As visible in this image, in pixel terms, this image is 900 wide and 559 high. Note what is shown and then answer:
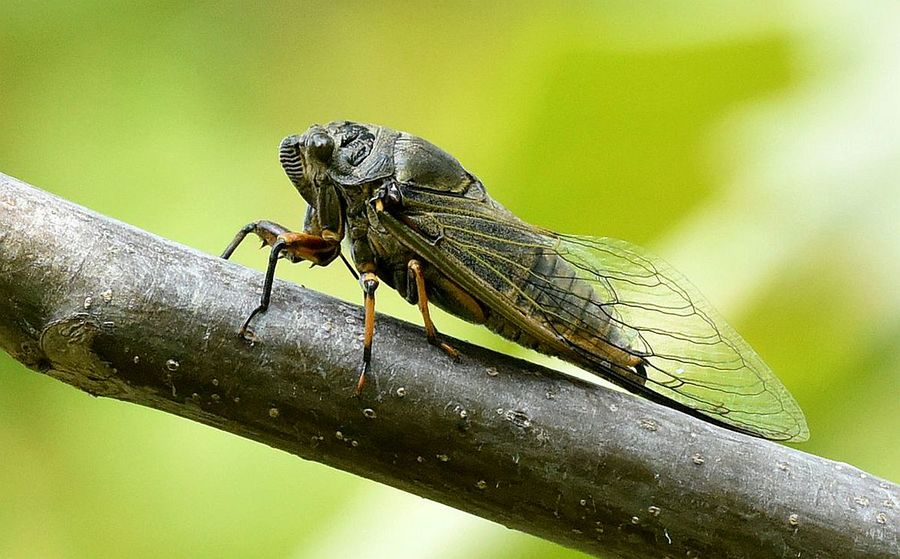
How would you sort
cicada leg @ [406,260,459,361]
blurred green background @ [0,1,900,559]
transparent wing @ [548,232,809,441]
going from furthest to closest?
blurred green background @ [0,1,900,559], transparent wing @ [548,232,809,441], cicada leg @ [406,260,459,361]

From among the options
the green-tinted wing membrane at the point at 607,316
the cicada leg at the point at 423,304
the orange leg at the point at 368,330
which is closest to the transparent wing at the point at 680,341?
the green-tinted wing membrane at the point at 607,316

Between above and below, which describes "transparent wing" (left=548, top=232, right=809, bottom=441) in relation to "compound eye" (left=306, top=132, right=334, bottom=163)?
below

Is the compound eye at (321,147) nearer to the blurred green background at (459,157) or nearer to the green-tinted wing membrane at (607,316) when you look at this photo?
the green-tinted wing membrane at (607,316)

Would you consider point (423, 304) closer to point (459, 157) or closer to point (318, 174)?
point (318, 174)

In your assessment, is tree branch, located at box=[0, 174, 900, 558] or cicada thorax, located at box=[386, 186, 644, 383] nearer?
tree branch, located at box=[0, 174, 900, 558]

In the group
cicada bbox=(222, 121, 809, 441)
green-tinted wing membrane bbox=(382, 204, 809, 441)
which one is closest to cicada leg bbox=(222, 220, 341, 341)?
cicada bbox=(222, 121, 809, 441)

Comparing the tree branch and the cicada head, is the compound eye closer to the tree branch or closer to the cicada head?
the cicada head

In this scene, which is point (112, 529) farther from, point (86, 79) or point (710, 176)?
point (710, 176)

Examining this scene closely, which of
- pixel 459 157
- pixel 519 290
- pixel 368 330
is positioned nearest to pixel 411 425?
pixel 368 330
